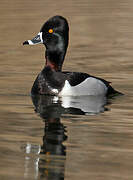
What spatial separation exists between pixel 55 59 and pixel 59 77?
74cm

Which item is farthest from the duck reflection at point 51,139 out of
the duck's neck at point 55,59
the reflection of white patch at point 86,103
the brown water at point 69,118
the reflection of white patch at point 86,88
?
the duck's neck at point 55,59

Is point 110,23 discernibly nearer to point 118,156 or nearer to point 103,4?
point 103,4

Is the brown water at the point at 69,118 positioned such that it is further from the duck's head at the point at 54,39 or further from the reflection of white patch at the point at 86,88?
Answer: the duck's head at the point at 54,39

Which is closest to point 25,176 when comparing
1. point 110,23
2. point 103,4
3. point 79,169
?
point 79,169

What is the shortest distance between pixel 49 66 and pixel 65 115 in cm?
238

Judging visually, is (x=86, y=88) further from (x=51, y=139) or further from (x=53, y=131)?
(x=51, y=139)

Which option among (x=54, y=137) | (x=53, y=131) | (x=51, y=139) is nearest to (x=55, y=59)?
(x=53, y=131)

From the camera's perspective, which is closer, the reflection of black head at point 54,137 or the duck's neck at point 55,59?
the reflection of black head at point 54,137

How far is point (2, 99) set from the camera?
1262 centimetres

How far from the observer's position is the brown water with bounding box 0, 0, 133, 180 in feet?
26.5

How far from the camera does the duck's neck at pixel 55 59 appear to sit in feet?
44.2

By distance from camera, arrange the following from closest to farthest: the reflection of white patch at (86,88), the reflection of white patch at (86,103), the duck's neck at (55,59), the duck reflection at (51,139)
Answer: the duck reflection at (51,139)
the reflection of white patch at (86,103)
the reflection of white patch at (86,88)
the duck's neck at (55,59)

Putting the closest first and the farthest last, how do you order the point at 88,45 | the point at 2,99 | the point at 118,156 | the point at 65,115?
the point at 118,156
the point at 65,115
the point at 2,99
the point at 88,45

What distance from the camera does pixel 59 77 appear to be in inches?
508
